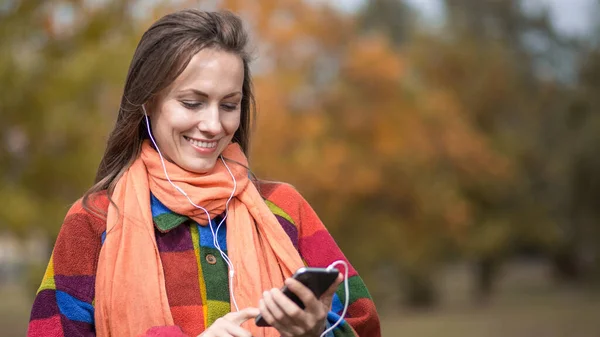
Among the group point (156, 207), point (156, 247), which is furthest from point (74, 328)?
point (156, 207)

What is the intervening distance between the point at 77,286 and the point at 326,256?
26.9 inches

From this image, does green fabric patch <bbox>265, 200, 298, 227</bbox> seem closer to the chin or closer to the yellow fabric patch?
the chin

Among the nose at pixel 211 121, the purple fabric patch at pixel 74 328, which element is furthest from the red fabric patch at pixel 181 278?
the nose at pixel 211 121

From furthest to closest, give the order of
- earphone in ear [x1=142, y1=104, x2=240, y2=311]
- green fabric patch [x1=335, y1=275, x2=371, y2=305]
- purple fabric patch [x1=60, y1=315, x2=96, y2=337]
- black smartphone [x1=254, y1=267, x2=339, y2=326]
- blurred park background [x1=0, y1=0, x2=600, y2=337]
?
1. blurred park background [x1=0, y1=0, x2=600, y2=337]
2. green fabric patch [x1=335, y1=275, x2=371, y2=305]
3. earphone in ear [x1=142, y1=104, x2=240, y2=311]
4. purple fabric patch [x1=60, y1=315, x2=96, y2=337]
5. black smartphone [x1=254, y1=267, x2=339, y2=326]

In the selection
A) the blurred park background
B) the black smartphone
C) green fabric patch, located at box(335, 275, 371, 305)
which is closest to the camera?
the black smartphone

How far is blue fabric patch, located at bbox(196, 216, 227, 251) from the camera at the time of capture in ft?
7.88

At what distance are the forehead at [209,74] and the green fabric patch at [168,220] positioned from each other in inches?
13.4

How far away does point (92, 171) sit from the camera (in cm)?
1322

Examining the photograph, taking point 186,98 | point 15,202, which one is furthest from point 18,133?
point 186,98

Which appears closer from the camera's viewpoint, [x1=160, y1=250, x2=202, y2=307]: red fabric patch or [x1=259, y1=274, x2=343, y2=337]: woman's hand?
[x1=259, y1=274, x2=343, y2=337]: woman's hand

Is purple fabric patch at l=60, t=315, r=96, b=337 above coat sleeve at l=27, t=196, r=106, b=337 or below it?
below

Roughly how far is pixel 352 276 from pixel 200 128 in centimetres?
61

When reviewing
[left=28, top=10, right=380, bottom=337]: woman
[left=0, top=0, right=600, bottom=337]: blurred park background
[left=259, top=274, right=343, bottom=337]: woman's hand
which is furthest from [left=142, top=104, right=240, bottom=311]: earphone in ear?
[left=0, top=0, right=600, bottom=337]: blurred park background

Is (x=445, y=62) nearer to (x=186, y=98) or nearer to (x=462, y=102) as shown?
(x=462, y=102)
